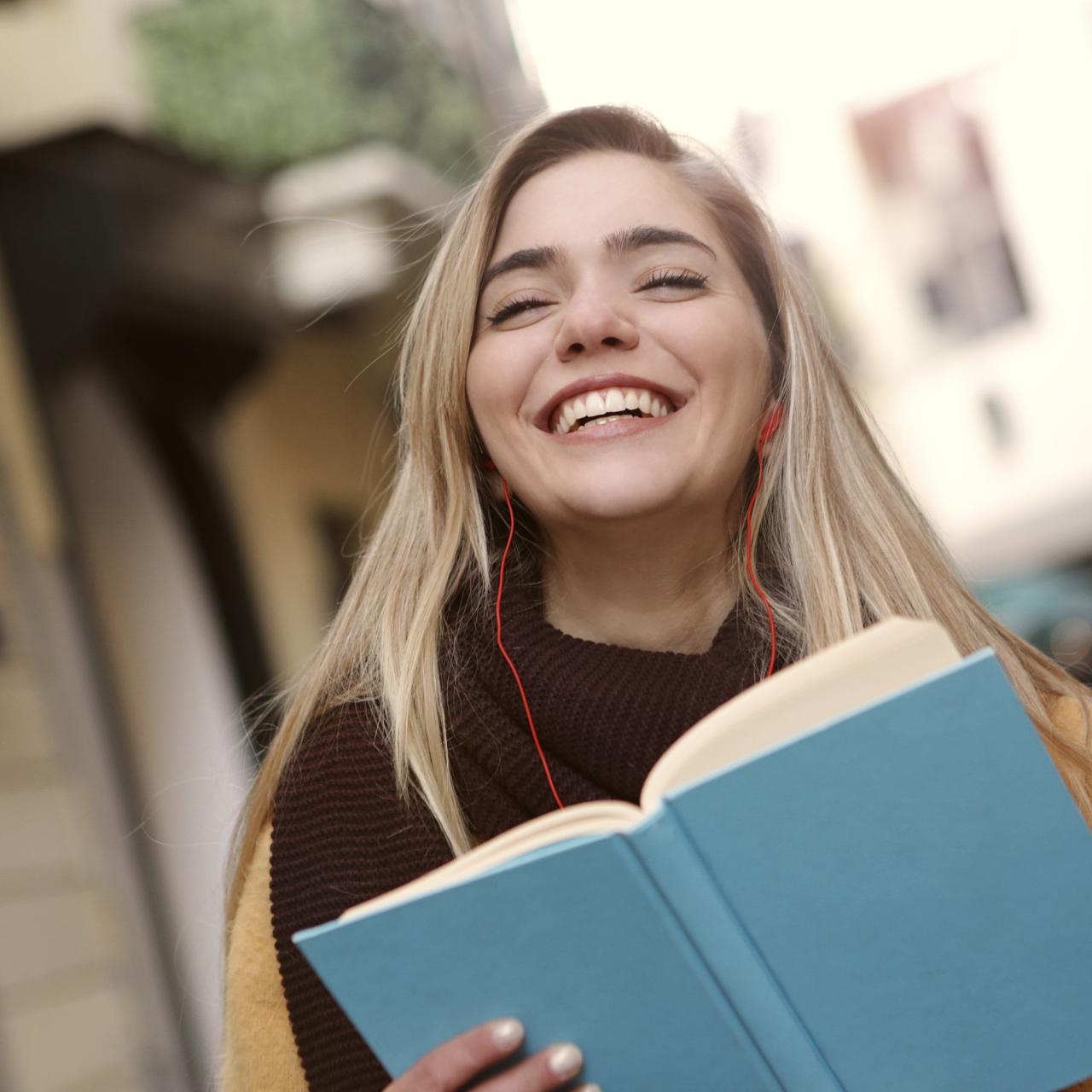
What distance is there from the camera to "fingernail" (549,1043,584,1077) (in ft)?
4.43

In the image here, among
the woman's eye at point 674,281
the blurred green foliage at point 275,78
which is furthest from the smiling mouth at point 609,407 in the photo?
the blurred green foliage at point 275,78

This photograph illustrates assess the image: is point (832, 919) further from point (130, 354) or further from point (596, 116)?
point (130, 354)

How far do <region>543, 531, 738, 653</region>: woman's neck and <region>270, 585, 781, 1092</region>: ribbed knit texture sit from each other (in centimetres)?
10

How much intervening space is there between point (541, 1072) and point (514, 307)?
3.51 feet

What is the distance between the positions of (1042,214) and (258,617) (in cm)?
1872

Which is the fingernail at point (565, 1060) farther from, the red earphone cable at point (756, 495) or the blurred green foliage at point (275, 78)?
the blurred green foliage at point (275, 78)

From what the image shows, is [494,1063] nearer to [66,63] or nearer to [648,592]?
[648,592]

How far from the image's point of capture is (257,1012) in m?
1.94

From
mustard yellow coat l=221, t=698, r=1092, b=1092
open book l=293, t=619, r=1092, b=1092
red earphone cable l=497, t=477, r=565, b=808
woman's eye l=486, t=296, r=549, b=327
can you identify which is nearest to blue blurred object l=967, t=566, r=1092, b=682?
red earphone cable l=497, t=477, r=565, b=808

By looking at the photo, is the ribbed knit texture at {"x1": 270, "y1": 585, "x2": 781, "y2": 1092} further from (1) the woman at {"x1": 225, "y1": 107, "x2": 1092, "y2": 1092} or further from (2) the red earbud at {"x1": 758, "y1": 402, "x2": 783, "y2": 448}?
(2) the red earbud at {"x1": 758, "y1": 402, "x2": 783, "y2": 448}

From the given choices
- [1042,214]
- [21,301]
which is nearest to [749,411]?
[21,301]

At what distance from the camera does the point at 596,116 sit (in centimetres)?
234

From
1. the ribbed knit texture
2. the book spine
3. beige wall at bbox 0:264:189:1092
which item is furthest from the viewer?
beige wall at bbox 0:264:189:1092

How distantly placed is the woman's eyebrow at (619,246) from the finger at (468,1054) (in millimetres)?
1071
